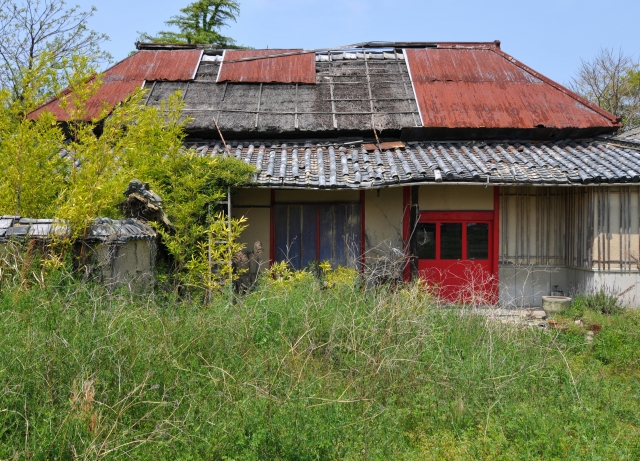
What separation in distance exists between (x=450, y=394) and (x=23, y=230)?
4.77m

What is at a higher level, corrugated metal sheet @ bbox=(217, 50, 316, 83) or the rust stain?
corrugated metal sheet @ bbox=(217, 50, 316, 83)

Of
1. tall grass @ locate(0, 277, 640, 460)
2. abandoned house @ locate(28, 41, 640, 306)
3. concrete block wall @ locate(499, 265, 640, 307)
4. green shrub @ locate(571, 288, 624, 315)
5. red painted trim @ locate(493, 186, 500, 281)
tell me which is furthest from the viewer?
red painted trim @ locate(493, 186, 500, 281)

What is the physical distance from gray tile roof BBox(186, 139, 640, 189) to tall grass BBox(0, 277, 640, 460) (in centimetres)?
357

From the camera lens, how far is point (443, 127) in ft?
35.1

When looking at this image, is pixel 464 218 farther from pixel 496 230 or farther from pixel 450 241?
pixel 496 230

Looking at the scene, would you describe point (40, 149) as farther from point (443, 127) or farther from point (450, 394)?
point (443, 127)

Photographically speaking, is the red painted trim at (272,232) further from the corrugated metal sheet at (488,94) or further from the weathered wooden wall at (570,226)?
the weathered wooden wall at (570,226)

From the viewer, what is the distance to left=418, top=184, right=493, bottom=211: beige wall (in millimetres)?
10219

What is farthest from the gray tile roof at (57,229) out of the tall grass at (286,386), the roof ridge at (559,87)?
the roof ridge at (559,87)

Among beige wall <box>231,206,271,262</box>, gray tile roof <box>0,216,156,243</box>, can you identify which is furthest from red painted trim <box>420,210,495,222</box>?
gray tile roof <box>0,216,156,243</box>

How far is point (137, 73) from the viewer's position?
12.5 meters

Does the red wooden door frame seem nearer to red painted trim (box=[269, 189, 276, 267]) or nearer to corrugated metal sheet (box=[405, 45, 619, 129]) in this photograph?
corrugated metal sheet (box=[405, 45, 619, 129])

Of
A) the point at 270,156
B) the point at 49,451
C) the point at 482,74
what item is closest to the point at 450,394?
the point at 49,451

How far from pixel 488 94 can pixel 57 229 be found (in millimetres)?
9400
